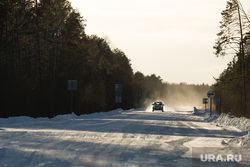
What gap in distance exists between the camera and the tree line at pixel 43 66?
105 ft

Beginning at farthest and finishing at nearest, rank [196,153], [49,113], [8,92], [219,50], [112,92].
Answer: [112,92], [219,50], [49,113], [8,92], [196,153]

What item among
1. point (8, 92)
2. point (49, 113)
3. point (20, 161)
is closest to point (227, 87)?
point (49, 113)

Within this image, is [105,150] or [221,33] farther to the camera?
[221,33]

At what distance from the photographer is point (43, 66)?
197 feet

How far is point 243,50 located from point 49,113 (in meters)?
20.8

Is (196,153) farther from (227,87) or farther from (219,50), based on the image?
(219,50)

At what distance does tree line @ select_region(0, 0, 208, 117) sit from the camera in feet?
105

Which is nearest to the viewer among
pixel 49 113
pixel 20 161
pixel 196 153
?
pixel 20 161

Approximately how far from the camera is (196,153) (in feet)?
38.7

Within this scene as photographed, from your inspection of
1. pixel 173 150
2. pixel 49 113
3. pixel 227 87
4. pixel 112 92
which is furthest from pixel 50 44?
pixel 173 150

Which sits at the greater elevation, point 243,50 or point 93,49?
point 93,49

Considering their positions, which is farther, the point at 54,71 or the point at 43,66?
the point at 54,71

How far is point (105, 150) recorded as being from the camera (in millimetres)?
11844

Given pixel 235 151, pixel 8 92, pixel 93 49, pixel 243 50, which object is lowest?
pixel 235 151
